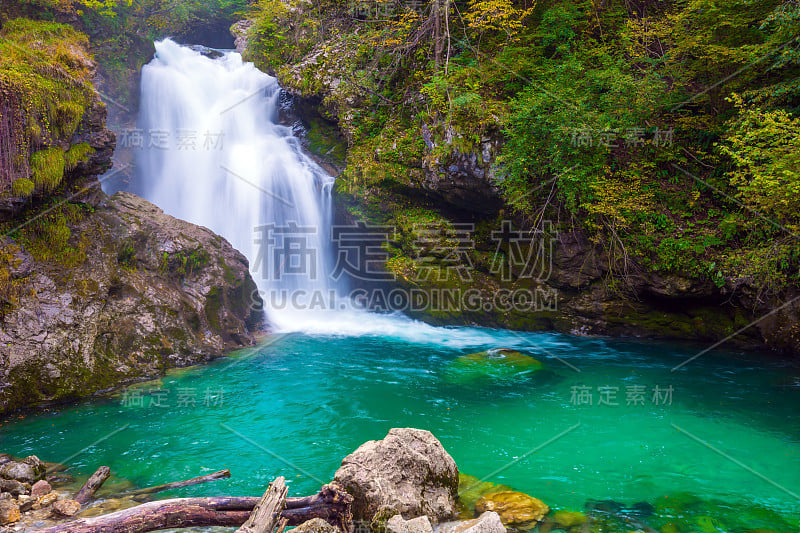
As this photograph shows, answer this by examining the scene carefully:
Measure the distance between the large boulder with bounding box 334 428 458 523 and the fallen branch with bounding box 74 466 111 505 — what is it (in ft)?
8.84

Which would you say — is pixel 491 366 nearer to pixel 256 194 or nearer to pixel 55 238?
pixel 55 238

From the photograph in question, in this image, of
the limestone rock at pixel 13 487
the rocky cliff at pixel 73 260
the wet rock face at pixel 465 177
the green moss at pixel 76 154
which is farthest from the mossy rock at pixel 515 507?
the green moss at pixel 76 154

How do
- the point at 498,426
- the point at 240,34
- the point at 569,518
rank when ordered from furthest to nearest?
1. the point at 240,34
2. the point at 498,426
3. the point at 569,518

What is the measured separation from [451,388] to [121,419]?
5.10 meters

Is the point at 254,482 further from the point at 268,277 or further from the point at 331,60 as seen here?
the point at 331,60

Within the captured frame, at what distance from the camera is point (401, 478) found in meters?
4.12

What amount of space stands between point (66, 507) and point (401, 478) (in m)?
3.17

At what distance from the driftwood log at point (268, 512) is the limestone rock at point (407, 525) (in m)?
0.85

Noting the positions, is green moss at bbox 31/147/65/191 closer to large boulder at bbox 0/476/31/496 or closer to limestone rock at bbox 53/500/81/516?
large boulder at bbox 0/476/31/496

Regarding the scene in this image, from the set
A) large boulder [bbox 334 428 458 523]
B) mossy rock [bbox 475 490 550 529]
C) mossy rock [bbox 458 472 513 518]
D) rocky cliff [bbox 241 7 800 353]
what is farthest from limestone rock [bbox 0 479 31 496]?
rocky cliff [bbox 241 7 800 353]

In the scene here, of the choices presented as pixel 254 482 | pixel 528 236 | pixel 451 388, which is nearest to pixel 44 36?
pixel 254 482

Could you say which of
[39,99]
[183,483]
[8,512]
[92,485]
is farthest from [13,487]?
[39,99]

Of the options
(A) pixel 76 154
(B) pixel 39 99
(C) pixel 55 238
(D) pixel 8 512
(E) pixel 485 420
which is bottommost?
(E) pixel 485 420

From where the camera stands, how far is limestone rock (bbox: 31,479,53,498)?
178 inches
